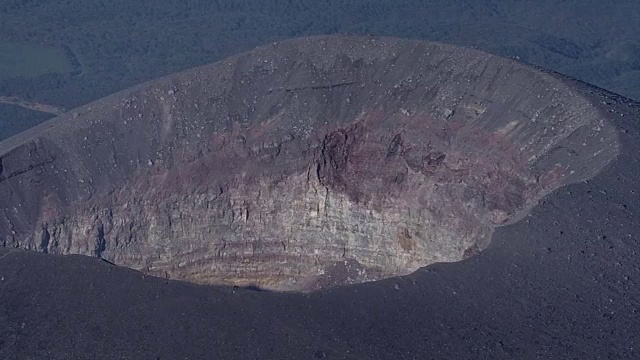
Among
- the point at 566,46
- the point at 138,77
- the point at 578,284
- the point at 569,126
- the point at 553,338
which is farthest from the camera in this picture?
the point at 566,46

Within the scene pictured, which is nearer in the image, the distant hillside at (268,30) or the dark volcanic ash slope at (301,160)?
the dark volcanic ash slope at (301,160)

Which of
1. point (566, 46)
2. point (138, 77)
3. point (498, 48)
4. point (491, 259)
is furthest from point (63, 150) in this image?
point (566, 46)

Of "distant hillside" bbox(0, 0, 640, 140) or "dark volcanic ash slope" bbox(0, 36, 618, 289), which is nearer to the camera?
"dark volcanic ash slope" bbox(0, 36, 618, 289)

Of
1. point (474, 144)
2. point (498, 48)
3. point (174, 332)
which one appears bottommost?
point (174, 332)

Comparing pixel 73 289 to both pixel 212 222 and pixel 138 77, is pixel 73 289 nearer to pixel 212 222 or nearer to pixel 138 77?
pixel 212 222

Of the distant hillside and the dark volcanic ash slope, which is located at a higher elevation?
the distant hillside

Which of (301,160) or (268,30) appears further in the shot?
(268,30)

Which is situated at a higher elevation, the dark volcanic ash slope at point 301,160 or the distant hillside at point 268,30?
the distant hillside at point 268,30

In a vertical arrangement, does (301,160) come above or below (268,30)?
below
